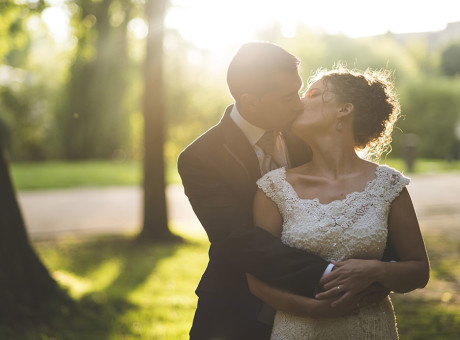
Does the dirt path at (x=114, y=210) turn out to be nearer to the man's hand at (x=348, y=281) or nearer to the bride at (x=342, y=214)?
the bride at (x=342, y=214)

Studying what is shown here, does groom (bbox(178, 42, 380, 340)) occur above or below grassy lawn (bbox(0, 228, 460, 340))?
above

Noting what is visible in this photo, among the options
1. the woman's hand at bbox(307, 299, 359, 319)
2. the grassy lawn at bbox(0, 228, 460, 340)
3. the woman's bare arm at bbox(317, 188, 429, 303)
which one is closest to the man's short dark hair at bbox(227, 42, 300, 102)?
the woman's bare arm at bbox(317, 188, 429, 303)

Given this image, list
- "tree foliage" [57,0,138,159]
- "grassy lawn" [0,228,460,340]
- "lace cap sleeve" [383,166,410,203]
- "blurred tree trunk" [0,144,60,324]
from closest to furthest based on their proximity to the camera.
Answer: "lace cap sleeve" [383,166,410,203]
"blurred tree trunk" [0,144,60,324]
"grassy lawn" [0,228,460,340]
"tree foliage" [57,0,138,159]

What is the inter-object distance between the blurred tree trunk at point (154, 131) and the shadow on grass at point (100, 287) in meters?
0.47

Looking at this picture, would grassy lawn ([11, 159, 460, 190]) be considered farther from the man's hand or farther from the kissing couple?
the man's hand

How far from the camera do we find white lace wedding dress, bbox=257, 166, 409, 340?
231 centimetres

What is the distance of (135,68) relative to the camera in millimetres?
26938

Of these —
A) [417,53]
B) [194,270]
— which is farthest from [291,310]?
[417,53]

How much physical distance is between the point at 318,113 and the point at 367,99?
0.72 ft

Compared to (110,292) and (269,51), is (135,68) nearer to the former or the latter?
(110,292)

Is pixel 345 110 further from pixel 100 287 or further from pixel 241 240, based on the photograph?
pixel 100 287

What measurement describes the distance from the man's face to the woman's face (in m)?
0.04

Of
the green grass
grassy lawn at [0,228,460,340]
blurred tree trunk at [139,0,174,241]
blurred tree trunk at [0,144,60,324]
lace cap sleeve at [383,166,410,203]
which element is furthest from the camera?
the green grass

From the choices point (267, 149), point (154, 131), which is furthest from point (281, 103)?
point (154, 131)
